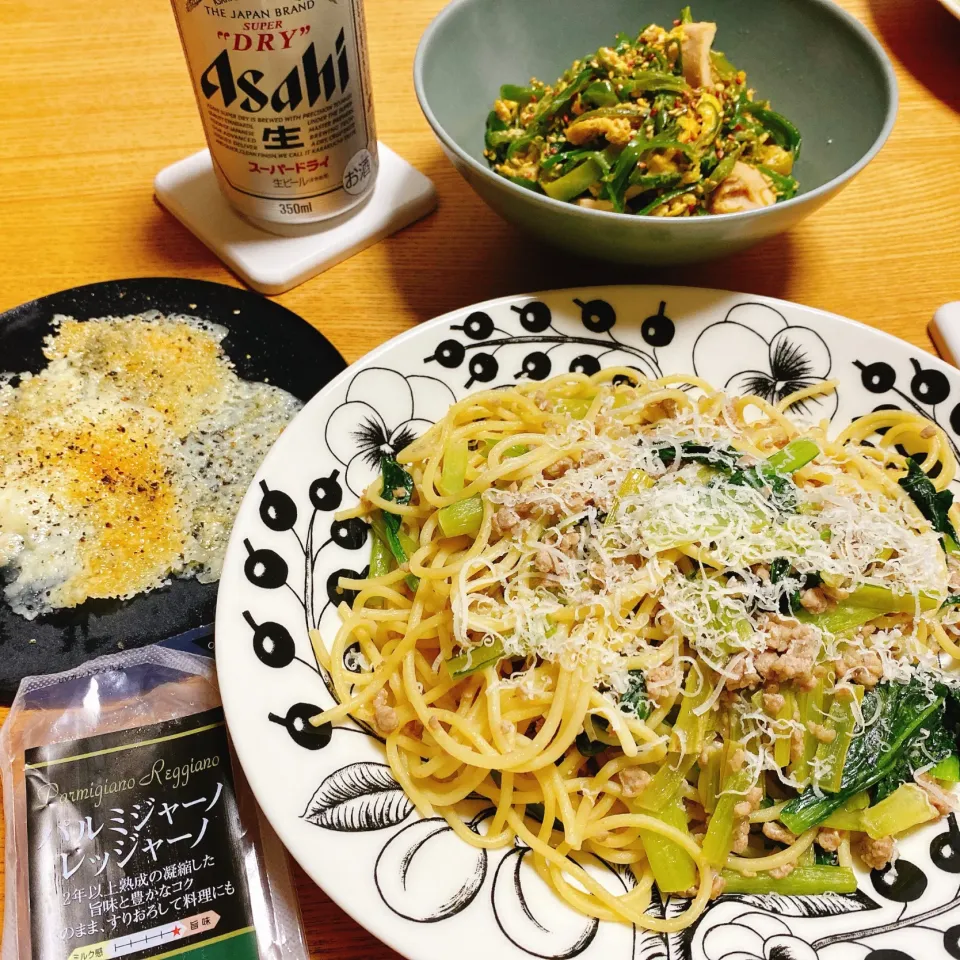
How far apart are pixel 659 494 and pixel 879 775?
1.66ft

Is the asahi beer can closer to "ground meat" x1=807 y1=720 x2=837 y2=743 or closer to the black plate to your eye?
the black plate

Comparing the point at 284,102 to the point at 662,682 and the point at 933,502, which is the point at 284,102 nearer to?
the point at 662,682

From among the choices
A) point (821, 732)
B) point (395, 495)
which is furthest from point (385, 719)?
point (821, 732)

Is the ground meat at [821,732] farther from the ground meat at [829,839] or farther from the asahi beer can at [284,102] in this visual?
the asahi beer can at [284,102]

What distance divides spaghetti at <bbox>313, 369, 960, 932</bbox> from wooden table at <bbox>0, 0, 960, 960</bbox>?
0.75 meters

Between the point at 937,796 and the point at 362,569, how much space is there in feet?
3.06

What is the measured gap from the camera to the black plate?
4.46 ft

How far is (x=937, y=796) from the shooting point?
1.13 metres

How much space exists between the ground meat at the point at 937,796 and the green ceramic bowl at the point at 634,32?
3.20ft

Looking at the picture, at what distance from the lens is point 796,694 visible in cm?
115

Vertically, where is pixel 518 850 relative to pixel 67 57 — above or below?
below

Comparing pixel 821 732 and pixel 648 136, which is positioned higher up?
pixel 648 136

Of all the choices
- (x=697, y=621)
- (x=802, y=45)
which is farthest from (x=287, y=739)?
(x=802, y=45)

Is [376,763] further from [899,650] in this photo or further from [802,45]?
[802,45]
